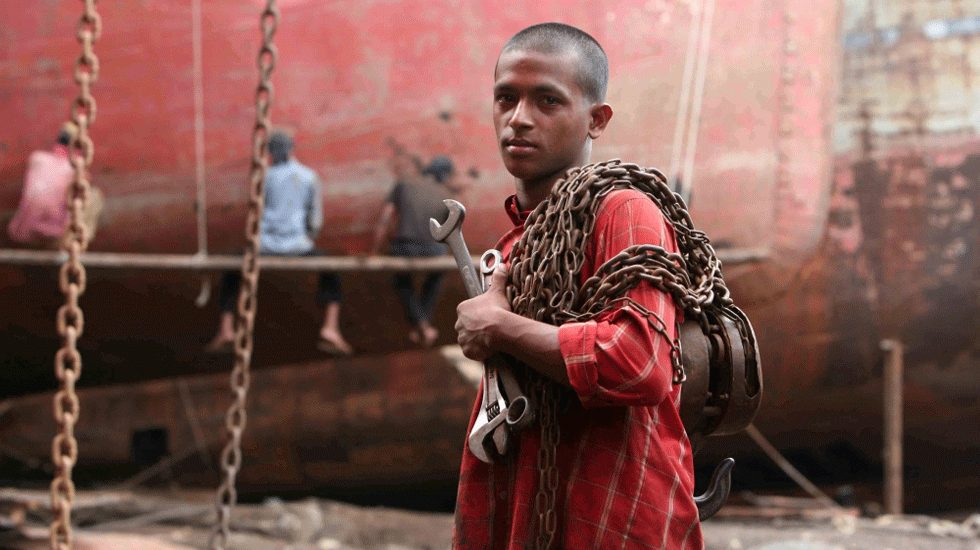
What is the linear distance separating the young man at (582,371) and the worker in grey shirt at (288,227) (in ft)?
18.1

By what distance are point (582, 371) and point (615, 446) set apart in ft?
0.57

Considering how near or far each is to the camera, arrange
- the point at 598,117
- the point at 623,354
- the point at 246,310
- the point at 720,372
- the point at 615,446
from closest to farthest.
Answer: the point at 623,354, the point at 615,446, the point at 720,372, the point at 598,117, the point at 246,310

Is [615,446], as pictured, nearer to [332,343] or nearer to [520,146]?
[520,146]

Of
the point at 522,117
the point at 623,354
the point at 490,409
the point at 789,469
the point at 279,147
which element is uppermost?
the point at 279,147

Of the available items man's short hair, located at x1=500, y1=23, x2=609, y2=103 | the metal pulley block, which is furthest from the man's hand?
man's short hair, located at x1=500, y1=23, x2=609, y2=103

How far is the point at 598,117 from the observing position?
1846mm

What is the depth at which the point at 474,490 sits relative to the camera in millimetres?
1758

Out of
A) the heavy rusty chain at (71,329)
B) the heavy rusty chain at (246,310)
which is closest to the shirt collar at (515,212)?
the heavy rusty chain at (71,329)

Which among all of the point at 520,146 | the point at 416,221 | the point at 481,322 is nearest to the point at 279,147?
the point at 416,221

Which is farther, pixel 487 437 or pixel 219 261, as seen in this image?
pixel 219 261

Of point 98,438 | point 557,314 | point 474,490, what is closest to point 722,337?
point 557,314

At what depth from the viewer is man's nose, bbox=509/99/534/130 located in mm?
1746

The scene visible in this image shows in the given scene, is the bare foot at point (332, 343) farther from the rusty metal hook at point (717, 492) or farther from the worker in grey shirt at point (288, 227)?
the rusty metal hook at point (717, 492)

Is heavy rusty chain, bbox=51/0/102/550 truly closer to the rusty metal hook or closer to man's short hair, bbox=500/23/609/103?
man's short hair, bbox=500/23/609/103
